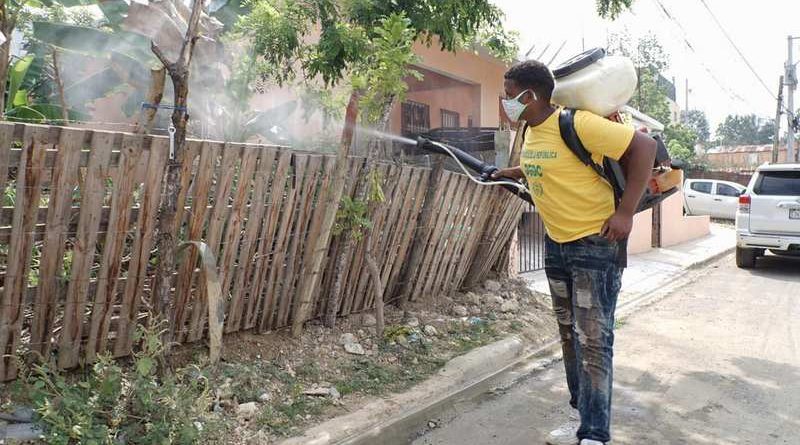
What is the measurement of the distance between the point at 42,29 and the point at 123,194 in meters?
4.30

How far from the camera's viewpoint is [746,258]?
10.9m

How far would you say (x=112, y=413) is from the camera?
9.64 feet

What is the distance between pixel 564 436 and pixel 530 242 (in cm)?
558

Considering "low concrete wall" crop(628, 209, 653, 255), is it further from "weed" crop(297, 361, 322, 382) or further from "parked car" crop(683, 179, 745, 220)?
"parked car" crop(683, 179, 745, 220)

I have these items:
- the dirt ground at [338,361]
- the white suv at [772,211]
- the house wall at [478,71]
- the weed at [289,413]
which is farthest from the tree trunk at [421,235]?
the white suv at [772,211]

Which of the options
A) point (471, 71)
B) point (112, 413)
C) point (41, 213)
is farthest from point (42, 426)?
point (471, 71)

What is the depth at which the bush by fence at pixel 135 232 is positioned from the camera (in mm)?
2988

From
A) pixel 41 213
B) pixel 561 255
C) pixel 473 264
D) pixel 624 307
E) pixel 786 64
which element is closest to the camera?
pixel 41 213

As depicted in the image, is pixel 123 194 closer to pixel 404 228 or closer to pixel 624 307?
pixel 404 228

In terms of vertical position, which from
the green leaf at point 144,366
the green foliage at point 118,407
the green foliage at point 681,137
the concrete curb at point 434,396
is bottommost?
the concrete curb at point 434,396

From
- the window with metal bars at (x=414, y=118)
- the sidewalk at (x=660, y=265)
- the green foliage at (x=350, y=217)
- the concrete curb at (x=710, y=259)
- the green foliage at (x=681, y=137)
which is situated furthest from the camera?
the green foliage at (x=681, y=137)

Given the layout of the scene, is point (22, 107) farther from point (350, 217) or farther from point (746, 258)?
point (746, 258)

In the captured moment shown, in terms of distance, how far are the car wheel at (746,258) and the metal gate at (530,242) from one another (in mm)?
4131

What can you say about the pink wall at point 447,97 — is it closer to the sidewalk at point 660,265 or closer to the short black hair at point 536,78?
the sidewalk at point 660,265
